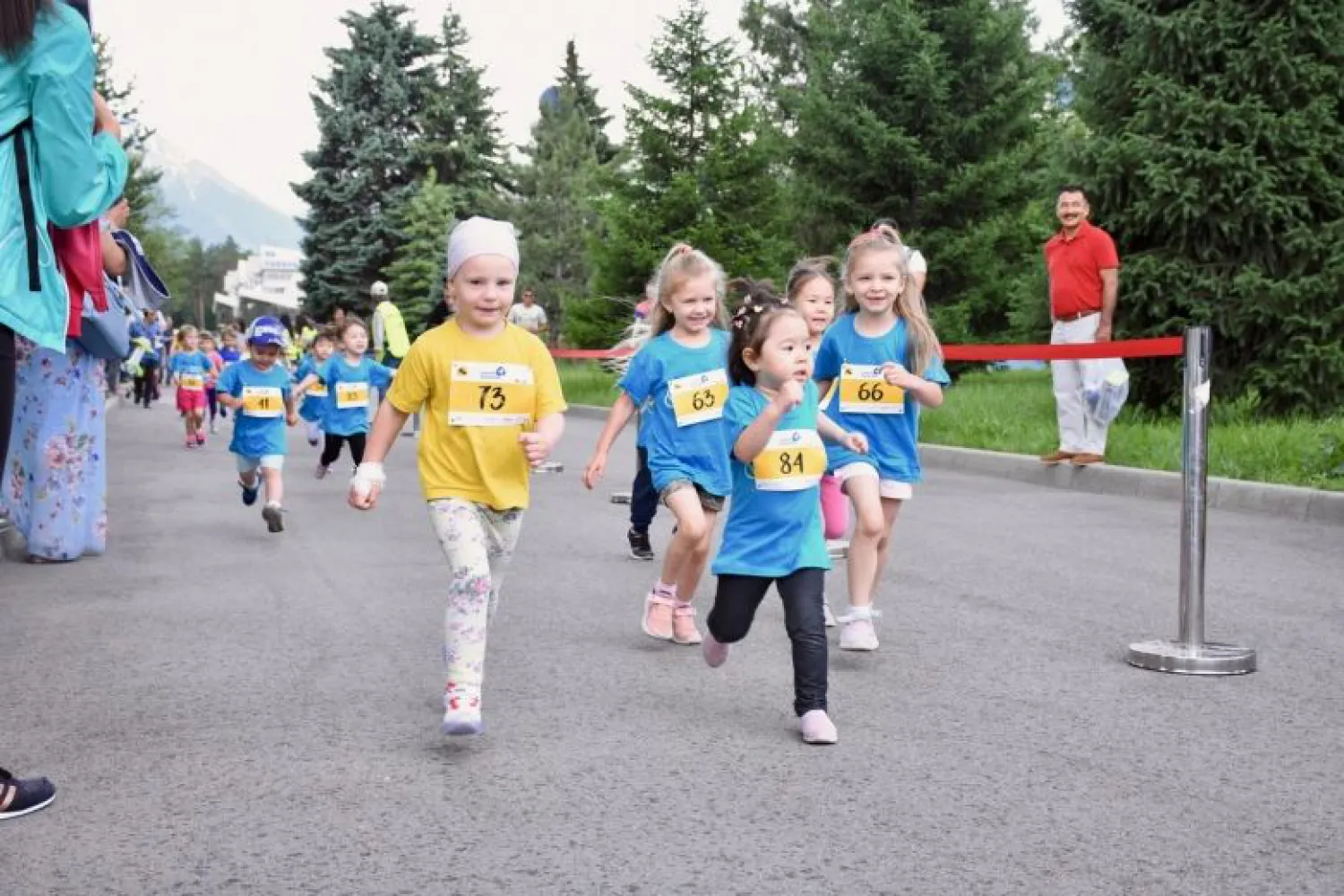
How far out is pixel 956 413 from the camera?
18594 millimetres

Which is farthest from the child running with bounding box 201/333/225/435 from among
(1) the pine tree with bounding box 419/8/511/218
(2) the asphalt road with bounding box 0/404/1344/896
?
(1) the pine tree with bounding box 419/8/511/218

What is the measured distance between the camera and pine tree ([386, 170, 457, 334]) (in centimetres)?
6081

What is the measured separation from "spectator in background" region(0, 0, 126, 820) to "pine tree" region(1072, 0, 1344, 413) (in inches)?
515

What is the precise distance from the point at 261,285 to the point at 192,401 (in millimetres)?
152769

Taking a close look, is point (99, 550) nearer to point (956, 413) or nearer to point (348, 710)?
point (348, 710)

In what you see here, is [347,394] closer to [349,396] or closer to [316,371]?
[349,396]

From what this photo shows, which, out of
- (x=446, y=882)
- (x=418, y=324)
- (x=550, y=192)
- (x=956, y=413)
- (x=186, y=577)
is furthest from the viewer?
(x=418, y=324)

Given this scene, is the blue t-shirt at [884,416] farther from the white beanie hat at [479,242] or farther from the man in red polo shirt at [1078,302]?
the man in red polo shirt at [1078,302]

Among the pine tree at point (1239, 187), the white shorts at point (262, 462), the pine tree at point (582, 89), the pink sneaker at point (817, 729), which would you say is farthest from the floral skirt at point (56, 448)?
the pine tree at point (582, 89)

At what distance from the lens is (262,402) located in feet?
36.4

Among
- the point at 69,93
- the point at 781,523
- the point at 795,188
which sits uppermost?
the point at 795,188

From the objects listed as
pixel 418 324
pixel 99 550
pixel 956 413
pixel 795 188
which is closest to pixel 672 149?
pixel 795 188

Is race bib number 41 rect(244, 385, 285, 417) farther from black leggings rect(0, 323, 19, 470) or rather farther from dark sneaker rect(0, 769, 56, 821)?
black leggings rect(0, 323, 19, 470)

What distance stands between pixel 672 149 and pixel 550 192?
29.9 m
